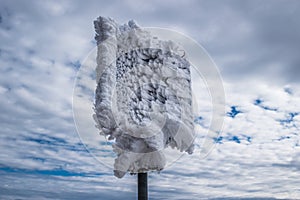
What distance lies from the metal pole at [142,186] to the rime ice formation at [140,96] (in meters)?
0.15

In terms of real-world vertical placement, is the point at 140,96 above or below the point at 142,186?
above

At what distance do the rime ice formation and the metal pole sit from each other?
152mm

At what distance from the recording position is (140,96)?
6363 mm

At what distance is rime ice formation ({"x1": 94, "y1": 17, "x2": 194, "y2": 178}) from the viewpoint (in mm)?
5961

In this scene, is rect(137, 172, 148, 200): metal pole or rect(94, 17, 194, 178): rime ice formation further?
rect(137, 172, 148, 200): metal pole

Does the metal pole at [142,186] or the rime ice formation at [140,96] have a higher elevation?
the rime ice formation at [140,96]

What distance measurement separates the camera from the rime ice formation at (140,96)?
19.6 ft

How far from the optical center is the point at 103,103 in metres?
5.77

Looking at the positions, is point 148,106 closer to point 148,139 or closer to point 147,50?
point 148,139

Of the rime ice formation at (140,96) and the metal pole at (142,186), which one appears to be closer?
the rime ice formation at (140,96)

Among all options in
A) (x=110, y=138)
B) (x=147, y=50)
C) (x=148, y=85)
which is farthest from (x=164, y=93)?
(x=110, y=138)

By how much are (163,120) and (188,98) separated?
0.84 meters

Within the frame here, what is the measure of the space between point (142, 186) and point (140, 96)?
1.55 metres

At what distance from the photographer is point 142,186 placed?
6.31 meters
